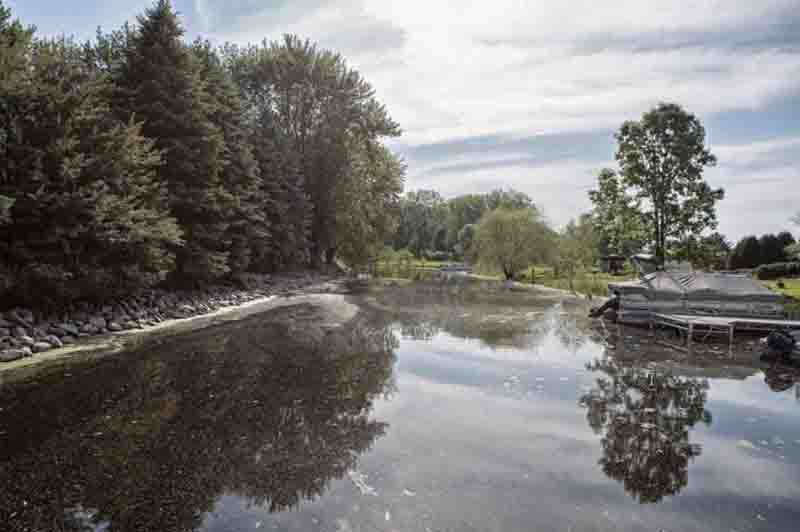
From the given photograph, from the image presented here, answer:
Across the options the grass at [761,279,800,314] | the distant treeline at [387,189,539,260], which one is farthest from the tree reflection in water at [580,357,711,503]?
the distant treeline at [387,189,539,260]

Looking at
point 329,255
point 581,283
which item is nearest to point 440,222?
point 329,255

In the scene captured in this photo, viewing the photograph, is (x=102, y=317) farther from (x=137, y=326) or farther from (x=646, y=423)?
(x=646, y=423)

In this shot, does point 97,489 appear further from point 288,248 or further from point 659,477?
point 288,248

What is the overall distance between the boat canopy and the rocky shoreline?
1373 centimetres

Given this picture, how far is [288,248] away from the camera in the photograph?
26922 mm

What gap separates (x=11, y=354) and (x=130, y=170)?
20.2 feet

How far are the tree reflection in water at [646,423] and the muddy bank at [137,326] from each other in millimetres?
8658

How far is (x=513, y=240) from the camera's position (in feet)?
127

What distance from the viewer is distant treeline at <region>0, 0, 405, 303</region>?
10383 mm

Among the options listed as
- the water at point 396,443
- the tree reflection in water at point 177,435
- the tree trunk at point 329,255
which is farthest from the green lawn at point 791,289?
the tree trunk at point 329,255

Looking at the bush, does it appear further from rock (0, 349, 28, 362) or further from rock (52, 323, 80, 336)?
rock (0, 349, 28, 362)

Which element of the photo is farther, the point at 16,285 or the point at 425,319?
the point at 425,319

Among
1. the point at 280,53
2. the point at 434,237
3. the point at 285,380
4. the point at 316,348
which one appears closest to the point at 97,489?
the point at 285,380

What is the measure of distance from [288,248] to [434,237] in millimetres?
66732
